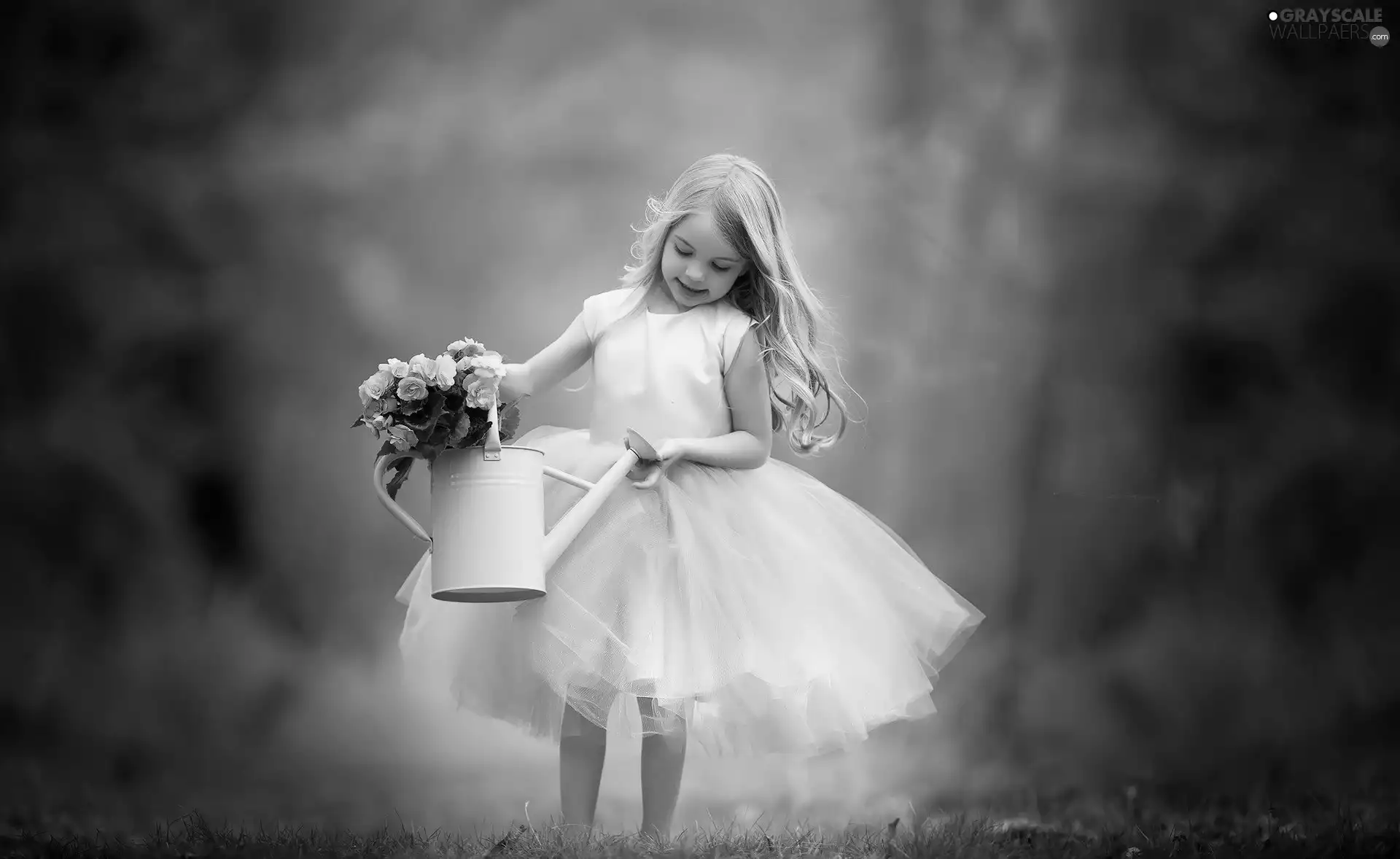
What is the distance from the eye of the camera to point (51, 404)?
401 cm

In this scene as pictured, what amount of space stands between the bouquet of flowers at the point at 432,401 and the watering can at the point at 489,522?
0.08 ft

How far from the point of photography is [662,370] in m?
2.90

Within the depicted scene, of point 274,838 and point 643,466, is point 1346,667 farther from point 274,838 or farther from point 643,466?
point 274,838

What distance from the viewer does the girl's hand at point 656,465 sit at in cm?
274

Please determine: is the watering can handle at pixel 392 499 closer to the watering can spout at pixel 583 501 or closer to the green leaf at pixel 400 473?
the green leaf at pixel 400 473

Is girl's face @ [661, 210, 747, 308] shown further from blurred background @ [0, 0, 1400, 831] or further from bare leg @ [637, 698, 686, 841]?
blurred background @ [0, 0, 1400, 831]

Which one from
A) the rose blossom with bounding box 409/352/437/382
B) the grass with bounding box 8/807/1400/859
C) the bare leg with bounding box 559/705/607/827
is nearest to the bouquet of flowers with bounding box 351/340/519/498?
the rose blossom with bounding box 409/352/437/382

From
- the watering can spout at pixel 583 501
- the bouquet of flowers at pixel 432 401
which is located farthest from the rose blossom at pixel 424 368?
the watering can spout at pixel 583 501

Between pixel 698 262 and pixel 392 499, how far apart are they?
74 centimetres

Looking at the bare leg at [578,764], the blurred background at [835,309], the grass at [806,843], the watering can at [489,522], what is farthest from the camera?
the blurred background at [835,309]

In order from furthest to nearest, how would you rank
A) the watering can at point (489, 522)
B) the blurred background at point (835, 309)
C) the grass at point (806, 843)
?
the blurred background at point (835, 309) < the grass at point (806, 843) < the watering can at point (489, 522)

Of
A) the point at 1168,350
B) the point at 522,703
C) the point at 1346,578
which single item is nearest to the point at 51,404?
the point at 522,703

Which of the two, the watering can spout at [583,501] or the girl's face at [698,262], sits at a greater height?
the girl's face at [698,262]

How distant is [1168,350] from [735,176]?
1736 millimetres
